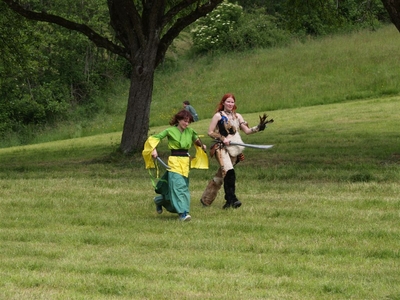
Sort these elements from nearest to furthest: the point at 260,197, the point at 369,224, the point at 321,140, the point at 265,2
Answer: the point at 369,224 < the point at 260,197 < the point at 321,140 < the point at 265,2

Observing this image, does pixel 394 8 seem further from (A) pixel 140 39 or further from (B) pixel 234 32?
(B) pixel 234 32

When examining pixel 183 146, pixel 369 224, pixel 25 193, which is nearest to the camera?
pixel 369 224

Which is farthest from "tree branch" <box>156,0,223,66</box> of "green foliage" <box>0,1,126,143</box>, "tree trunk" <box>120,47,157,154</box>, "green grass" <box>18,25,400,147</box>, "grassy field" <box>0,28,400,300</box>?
"green foliage" <box>0,1,126,143</box>

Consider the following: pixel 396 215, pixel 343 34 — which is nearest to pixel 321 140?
pixel 396 215

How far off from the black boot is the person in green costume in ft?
2.73

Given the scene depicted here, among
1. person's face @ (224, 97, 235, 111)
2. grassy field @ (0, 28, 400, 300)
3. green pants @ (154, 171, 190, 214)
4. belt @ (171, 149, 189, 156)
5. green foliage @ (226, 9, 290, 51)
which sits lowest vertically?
grassy field @ (0, 28, 400, 300)

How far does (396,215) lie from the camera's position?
12.0 meters

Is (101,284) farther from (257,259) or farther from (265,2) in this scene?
(265,2)

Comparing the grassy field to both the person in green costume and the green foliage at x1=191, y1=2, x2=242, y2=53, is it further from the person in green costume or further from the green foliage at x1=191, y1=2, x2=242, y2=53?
Result: the green foliage at x1=191, y1=2, x2=242, y2=53

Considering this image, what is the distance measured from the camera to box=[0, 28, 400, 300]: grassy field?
8219mm

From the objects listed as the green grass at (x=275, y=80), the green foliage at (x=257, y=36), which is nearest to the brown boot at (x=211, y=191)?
the green grass at (x=275, y=80)

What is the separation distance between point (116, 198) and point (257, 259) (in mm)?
5657

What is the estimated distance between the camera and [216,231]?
36.8 feet

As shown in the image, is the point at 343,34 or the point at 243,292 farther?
the point at 343,34
